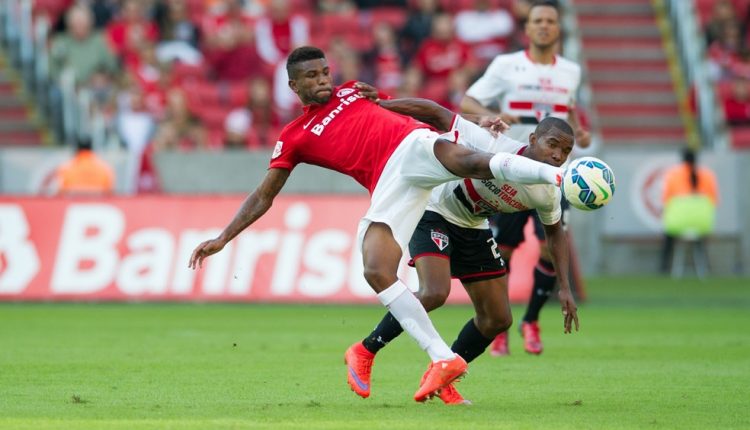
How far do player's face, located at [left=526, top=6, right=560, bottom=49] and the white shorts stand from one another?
3.58 metres

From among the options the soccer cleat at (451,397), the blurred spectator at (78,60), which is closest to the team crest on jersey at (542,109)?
the soccer cleat at (451,397)

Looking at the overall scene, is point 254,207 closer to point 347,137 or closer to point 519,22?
point 347,137

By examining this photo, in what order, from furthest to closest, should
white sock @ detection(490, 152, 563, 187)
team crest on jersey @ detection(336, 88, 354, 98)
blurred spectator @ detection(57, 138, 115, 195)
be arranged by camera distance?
1. blurred spectator @ detection(57, 138, 115, 195)
2. team crest on jersey @ detection(336, 88, 354, 98)
3. white sock @ detection(490, 152, 563, 187)

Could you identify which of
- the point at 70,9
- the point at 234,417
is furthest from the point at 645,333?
the point at 70,9

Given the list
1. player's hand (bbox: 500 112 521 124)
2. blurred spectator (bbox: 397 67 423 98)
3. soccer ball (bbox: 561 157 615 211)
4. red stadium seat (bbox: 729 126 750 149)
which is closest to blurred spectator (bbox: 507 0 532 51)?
blurred spectator (bbox: 397 67 423 98)

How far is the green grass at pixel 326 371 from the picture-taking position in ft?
27.6

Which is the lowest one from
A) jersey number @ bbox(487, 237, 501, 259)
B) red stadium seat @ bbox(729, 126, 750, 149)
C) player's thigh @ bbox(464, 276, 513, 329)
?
red stadium seat @ bbox(729, 126, 750, 149)

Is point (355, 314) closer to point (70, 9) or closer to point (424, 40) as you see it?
point (424, 40)

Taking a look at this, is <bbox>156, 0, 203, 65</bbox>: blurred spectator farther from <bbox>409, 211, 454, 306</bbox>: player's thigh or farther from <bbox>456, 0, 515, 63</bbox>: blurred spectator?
<bbox>409, 211, 454, 306</bbox>: player's thigh

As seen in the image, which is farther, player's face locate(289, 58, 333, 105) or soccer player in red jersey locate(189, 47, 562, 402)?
player's face locate(289, 58, 333, 105)

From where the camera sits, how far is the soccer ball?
26.6 feet

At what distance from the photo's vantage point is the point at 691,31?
24.9 metres

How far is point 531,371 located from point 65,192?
10.5 meters

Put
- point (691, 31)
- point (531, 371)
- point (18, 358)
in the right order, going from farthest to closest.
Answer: point (691, 31) → point (18, 358) → point (531, 371)
